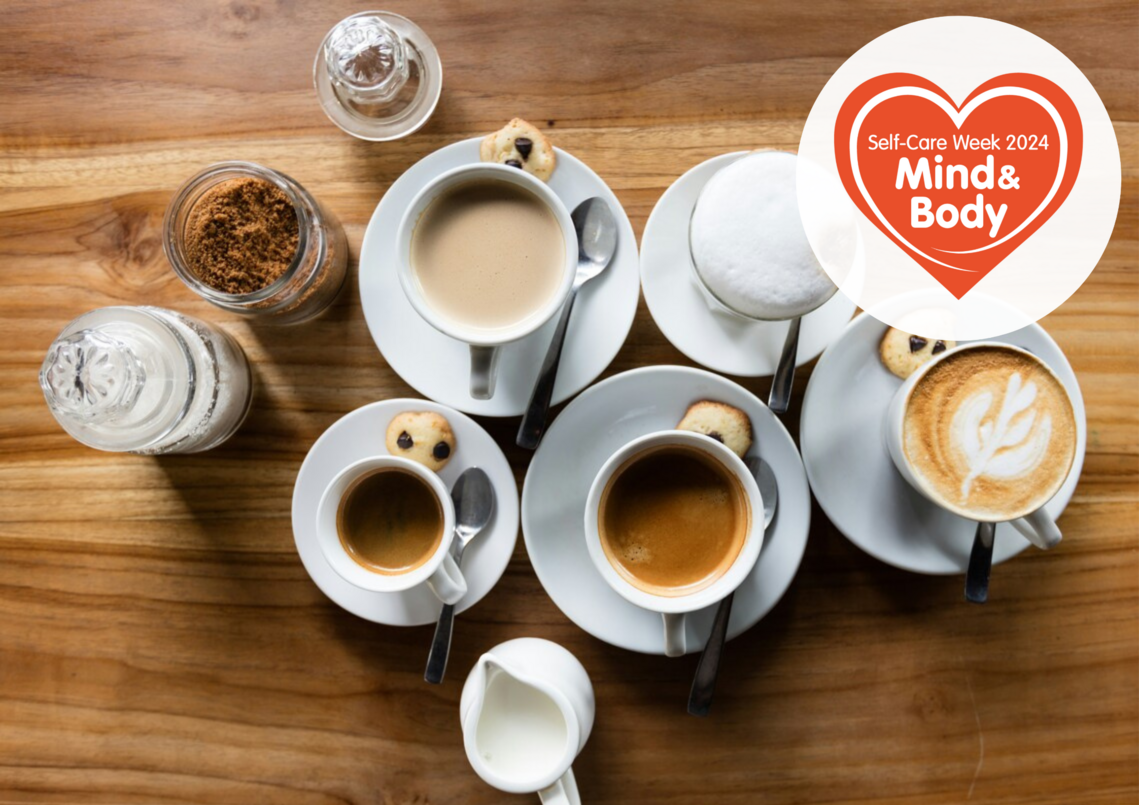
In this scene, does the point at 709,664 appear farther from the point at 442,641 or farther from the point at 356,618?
the point at 356,618

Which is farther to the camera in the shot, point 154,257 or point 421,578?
point 154,257

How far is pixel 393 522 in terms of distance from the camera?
1272 millimetres

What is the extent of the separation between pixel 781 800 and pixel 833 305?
34.9 inches

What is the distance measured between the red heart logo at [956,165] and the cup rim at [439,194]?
0.54m

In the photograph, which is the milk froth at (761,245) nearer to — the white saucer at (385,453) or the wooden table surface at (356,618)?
the wooden table surface at (356,618)

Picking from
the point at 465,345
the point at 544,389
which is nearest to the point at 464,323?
the point at 465,345

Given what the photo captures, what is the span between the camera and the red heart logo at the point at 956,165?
129 cm

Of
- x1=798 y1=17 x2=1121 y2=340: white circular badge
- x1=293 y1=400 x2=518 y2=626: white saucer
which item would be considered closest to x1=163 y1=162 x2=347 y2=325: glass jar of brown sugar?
x1=293 y1=400 x2=518 y2=626: white saucer

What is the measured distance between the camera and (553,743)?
3.88 ft

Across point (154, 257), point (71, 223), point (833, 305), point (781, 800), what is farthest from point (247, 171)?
point (781, 800)

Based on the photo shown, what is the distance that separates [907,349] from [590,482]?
0.55 m

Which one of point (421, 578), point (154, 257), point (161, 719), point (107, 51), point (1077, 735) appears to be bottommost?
point (161, 719)

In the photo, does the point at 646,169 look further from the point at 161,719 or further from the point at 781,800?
the point at 161,719

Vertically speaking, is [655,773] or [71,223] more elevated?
[71,223]
